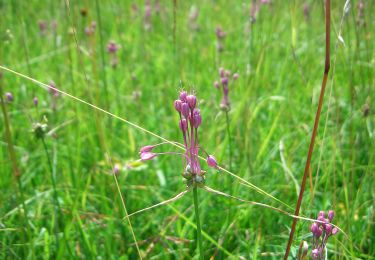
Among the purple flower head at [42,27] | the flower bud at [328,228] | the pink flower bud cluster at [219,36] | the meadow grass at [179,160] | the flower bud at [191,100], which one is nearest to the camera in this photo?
the flower bud at [191,100]

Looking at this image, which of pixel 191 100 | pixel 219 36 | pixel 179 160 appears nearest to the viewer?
pixel 191 100

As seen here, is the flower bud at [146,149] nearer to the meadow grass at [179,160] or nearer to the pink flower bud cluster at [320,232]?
the meadow grass at [179,160]

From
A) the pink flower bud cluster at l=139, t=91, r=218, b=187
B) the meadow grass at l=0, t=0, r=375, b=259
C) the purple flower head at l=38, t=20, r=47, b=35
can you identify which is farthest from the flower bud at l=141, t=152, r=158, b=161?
the purple flower head at l=38, t=20, r=47, b=35

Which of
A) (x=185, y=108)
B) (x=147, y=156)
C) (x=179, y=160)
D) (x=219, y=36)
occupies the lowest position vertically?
(x=179, y=160)

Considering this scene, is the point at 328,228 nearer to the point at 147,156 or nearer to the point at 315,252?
the point at 315,252

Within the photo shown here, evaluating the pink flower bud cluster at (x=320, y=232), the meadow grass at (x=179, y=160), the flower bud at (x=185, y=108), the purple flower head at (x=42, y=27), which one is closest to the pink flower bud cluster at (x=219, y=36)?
the meadow grass at (x=179, y=160)

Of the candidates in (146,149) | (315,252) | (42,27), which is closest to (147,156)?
(146,149)

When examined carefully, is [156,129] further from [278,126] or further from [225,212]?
[225,212]

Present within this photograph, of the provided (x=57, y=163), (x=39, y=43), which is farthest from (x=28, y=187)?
(x=39, y=43)

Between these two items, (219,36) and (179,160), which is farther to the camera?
(219,36)
